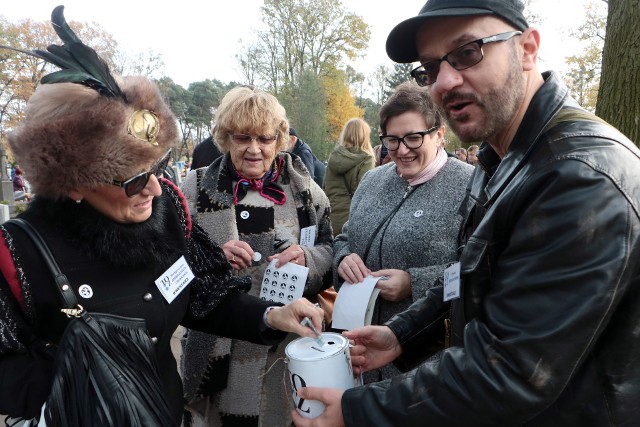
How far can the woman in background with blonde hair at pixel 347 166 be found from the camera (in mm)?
5016

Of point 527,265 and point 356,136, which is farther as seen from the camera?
point 356,136

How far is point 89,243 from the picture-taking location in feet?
5.01

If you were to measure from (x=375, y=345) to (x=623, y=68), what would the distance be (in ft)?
10.7

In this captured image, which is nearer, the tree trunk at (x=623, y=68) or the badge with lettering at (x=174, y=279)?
the badge with lettering at (x=174, y=279)

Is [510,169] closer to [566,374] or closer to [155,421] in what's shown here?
[566,374]

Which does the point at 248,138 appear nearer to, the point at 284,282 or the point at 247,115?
the point at 247,115

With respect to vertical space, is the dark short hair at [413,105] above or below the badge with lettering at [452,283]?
above

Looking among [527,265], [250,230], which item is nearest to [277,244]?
[250,230]

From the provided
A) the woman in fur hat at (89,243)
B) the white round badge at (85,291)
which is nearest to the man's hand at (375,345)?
the woman in fur hat at (89,243)

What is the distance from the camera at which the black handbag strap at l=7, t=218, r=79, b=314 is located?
4.57 feet

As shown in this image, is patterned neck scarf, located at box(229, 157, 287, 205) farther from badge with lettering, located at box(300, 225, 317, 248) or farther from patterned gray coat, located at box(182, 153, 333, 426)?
badge with lettering, located at box(300, 225, 317, 248)

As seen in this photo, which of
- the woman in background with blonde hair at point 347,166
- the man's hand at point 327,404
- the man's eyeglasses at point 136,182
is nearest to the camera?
the man's hand at point 327,404

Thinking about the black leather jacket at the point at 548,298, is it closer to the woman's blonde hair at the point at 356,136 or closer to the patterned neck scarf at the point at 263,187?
the patterned neck scarf at the point at 263,187

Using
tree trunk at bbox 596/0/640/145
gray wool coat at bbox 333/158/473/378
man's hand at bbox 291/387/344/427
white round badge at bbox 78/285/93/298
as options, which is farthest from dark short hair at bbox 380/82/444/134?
tree trunk at bbox 596/0/640/145
